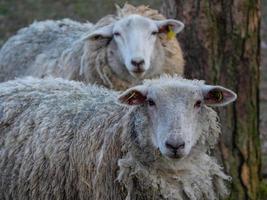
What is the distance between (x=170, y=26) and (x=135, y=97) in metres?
2.30

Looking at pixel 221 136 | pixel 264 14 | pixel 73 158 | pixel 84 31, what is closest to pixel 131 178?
pixel 73 158

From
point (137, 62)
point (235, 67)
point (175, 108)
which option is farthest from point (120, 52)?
point (175, 108)

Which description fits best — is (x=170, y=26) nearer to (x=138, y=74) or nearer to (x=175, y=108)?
(x=138, y=74)

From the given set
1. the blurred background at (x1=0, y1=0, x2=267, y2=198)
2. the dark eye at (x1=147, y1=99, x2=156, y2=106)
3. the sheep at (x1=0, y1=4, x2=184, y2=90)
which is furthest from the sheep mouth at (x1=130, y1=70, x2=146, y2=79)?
the blurred background at (x1=0, y1=0, x2=267, y2=198)

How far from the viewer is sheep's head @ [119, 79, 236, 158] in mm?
4342

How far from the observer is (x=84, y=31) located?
26.1 ft

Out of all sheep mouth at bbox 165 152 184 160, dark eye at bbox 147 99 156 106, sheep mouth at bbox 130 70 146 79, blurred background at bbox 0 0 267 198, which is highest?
dark eye at bbox 147 99 156 106

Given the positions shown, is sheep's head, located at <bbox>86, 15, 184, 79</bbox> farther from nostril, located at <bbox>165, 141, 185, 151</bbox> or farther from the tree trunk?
nostril, located at <bbox>165, 141, 185, 151</bbox>

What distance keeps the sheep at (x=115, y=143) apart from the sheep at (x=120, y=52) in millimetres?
1491

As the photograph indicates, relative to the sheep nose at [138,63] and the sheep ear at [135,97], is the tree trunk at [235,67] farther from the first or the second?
the sheep ear at [135,97]

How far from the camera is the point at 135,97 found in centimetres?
465

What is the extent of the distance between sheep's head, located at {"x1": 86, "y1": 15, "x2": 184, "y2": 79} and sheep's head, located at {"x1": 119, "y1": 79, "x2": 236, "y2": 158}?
190cm

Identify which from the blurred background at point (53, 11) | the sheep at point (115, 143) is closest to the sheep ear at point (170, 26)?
the sheep at point (115, 143)

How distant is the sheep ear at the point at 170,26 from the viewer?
6.70 meters
